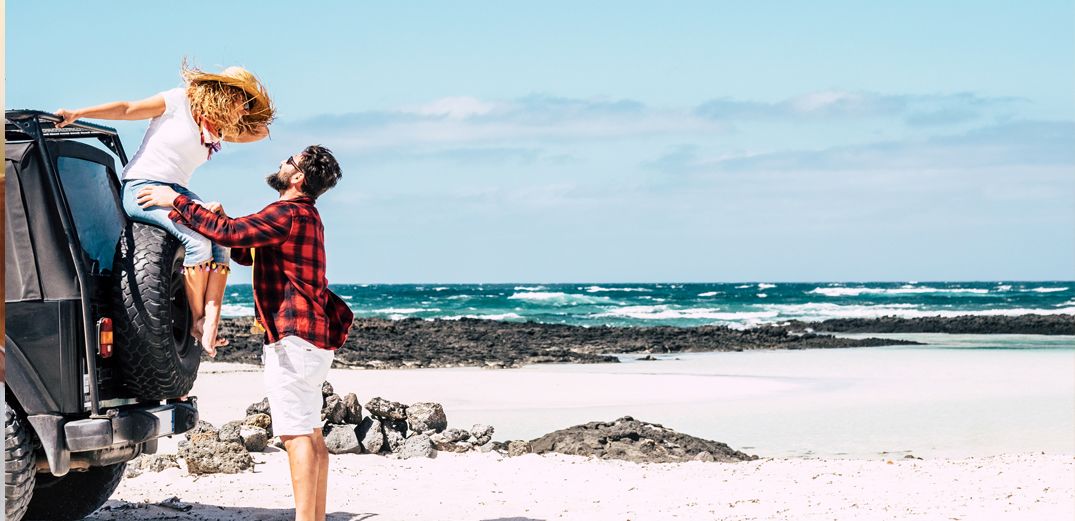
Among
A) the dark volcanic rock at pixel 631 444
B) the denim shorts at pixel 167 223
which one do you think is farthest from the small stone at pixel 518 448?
the denim shorts at pixel 167 223

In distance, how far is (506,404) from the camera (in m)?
15.5

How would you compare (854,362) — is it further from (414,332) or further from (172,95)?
(172,95)

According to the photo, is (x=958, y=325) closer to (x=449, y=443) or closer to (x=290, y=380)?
(x=449, y=443)

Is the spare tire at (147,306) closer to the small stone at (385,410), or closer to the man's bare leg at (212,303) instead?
the man's bare leg at (212,303)

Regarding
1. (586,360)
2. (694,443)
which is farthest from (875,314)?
(694,443)

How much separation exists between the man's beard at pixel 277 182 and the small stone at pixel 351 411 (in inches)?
194

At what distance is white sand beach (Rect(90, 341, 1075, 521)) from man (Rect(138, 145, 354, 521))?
2.03 metres

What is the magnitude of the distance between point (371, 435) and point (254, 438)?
1.00m

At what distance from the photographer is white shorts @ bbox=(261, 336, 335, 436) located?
5.56 metres

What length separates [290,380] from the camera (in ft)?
18.2

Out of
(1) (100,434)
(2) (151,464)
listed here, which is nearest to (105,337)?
(1) (100,434)

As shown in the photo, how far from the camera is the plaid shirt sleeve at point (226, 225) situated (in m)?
5.38

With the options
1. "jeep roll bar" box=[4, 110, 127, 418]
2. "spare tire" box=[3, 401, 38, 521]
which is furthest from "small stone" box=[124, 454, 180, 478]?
"jeep roll bar" box=[4, 110, 127, 418]

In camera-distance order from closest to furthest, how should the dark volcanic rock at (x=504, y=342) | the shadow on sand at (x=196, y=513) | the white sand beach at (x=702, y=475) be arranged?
the shadow on sand at (x=196, y=513) < the white sand beach at (x=702, y=475) < the dark volcanic rock at (x=504, y=342)
